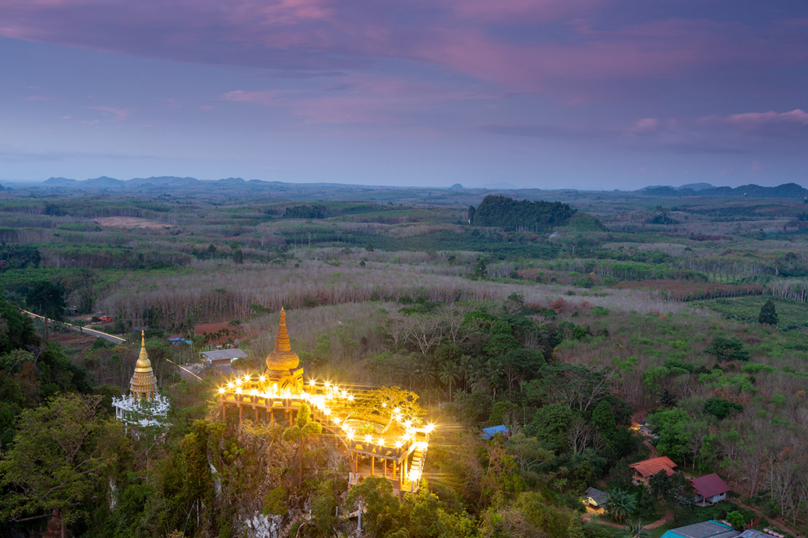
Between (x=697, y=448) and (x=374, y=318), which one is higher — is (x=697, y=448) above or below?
below

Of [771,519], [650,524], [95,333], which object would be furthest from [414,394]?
[95,333]

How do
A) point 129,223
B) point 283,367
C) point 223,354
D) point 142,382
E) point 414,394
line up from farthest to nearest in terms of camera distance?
point 129,223 < point 223,354 < point 142,382 < point 414,394 < point 283,367

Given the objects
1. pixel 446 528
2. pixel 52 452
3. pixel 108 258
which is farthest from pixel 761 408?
pixel 108 258

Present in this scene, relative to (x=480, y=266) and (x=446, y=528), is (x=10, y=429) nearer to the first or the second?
(x=446, y=528)

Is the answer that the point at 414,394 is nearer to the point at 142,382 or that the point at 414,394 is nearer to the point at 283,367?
the point at 283,367

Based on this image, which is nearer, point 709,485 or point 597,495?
point 597,495

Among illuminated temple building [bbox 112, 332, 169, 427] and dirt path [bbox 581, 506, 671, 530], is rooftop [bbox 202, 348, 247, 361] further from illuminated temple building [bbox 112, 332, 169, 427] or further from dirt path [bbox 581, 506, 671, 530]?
dirt path [bbox 581, 506, 671, 530]
